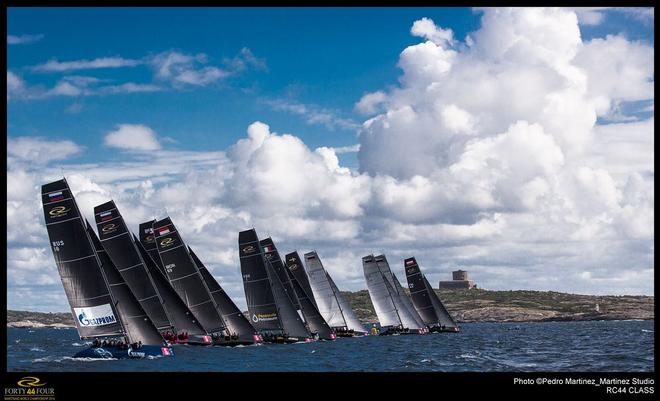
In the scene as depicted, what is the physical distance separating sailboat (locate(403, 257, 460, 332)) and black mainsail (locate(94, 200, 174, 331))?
78567 millimetres

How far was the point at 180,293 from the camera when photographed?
96312 millimetres

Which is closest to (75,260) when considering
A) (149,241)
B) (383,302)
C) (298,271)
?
(149,241)

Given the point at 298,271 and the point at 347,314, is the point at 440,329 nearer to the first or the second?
the point at 347,314

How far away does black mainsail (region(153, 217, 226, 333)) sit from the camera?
96.1 metres

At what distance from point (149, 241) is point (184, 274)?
37.4 ft

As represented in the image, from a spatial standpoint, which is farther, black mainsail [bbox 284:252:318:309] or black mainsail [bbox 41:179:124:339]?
black mainsail [bbox 284:252:318:309]

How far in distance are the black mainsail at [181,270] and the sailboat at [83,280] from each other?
25.4 meters

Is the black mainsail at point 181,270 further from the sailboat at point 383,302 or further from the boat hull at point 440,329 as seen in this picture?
the boat hull at point 440,329

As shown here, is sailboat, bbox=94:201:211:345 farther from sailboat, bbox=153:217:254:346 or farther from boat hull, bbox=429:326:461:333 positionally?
boat hull, bbox=429:326:461:333

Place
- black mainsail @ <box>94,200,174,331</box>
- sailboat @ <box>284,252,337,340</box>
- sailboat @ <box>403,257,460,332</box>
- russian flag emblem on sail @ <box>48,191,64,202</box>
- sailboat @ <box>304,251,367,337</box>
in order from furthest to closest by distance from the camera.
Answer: sailboat @ <box>403,257,460,332</box> < sailboat @ <box>304,251,367,337</box> < sailboat @ <box>284,252,337,340</box> < black mainsail @ <box>94,200,174,331</box> < russian flag emblem on sail @ <box>48,191,64,202</box>

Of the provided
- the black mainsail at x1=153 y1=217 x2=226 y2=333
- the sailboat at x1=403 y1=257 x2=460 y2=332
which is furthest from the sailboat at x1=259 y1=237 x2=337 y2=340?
the sailboat at x1=403 y1=257 x2=460 y2=332
